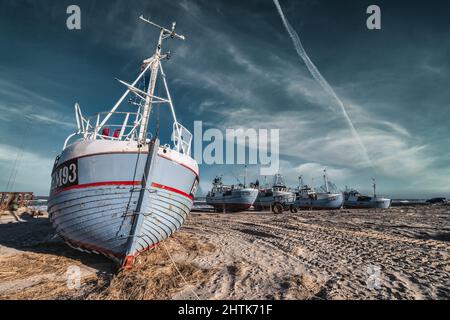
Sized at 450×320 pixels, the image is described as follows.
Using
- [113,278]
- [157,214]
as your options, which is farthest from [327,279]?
[113,278]

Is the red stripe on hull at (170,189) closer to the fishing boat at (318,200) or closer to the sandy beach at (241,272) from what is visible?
the sandy beach at (241,272)

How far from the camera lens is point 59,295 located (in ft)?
18.9

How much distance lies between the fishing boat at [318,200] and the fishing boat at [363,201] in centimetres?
1065

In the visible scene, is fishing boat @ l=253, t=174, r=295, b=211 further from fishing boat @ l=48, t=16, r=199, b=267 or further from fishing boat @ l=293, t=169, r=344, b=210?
fishing boat @ l=48, t=16, r=199, b=267

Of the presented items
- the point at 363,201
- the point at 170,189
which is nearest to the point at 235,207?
the point at 363,201

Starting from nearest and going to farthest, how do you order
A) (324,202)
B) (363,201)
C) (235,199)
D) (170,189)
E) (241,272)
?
(241,272) → (170,189) → (235,199) → (324,202) → (363,201)

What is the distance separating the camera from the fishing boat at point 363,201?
56875 mm

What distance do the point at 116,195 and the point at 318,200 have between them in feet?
170

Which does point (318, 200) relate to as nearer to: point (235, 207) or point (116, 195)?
point (235, 207)

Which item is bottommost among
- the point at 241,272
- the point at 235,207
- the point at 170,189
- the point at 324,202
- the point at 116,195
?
the point at 235,207

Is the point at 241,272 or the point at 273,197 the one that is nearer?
the point at 241,272

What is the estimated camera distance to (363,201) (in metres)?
60.2

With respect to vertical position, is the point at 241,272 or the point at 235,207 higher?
the point at 241,272

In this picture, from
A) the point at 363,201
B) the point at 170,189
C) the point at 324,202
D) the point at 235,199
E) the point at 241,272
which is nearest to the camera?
the point at 241,272
